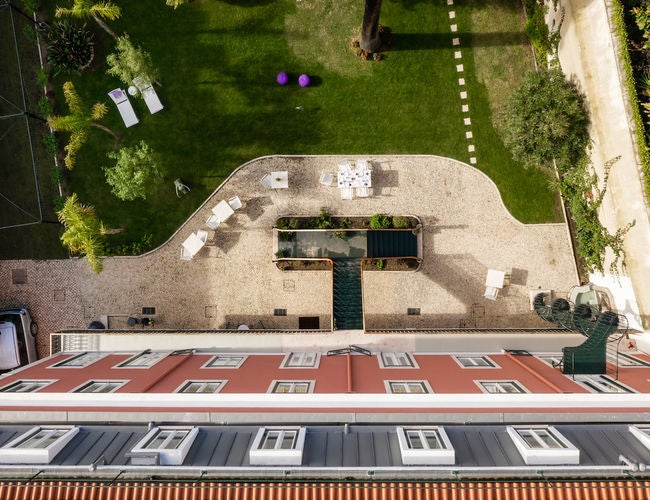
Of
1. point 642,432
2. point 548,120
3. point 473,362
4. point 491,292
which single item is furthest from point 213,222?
point 642,432

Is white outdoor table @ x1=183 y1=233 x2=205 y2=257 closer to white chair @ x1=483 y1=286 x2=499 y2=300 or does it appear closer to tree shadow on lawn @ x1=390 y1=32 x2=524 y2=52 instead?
tree shadow on lawn @ x1=390 y1=32 x2=524 y2=52

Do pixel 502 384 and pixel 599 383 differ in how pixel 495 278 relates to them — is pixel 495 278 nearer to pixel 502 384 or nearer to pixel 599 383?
pixel 599 383

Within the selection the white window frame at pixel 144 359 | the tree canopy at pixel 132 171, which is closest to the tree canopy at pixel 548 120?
the tree canopy at pixel 132 171

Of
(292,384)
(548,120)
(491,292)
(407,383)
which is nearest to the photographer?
(407,383)

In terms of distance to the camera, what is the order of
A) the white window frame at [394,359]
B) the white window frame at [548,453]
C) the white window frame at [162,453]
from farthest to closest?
1. the white window frame at [394,359]
2. the white window frame at [162,453]
3. the white window frame at [548,453]

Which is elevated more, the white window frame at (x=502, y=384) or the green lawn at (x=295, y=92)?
the green lawn at (x=295, y=92)

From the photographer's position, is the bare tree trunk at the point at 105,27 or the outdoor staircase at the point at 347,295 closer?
the bare tree trunk at the point at 105,27

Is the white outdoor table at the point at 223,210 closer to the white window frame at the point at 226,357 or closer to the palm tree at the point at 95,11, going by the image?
the white window frame at the point at 226,357
